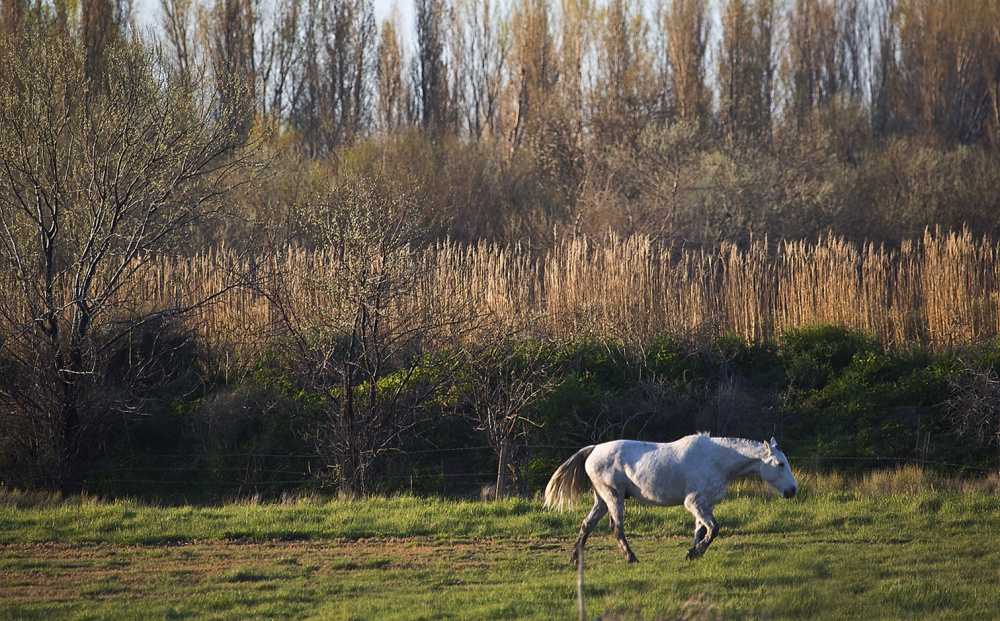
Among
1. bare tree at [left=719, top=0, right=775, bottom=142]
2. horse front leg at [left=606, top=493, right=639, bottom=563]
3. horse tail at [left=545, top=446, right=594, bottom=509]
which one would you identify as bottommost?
horse front leg at [left=606, top=493, right=639, bottom=563]

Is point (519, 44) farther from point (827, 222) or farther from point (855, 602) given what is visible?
point (855, 602)

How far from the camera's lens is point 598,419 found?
14.9m

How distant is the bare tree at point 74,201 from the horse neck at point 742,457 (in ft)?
29.2

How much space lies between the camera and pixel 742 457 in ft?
24.8

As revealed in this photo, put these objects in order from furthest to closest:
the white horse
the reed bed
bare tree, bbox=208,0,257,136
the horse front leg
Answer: bare tree, bbox=208,0,257,136, the reed bed, the horse front leg, the white horse

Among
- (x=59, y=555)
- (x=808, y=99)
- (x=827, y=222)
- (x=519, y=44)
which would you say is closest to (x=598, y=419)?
(x=59, y=555)

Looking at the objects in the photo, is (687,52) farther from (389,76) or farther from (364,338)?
(364,338)

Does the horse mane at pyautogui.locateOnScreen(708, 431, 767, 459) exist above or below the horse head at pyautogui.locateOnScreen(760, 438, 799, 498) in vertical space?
above

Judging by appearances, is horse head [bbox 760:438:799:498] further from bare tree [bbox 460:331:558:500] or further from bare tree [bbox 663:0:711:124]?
bare tree [bbox 663:0:711:124]

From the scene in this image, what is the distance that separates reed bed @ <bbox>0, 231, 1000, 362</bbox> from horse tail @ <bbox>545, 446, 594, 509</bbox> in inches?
292

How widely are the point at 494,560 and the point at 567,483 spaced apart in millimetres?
922

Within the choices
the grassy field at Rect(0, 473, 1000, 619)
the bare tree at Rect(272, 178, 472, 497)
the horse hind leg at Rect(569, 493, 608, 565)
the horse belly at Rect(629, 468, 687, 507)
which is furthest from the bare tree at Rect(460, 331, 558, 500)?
the horse belly at Rect(629, 468, 687, 507)

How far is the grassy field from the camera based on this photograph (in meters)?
6.28

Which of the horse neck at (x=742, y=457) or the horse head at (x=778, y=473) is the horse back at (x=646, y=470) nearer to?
the horse neck at (x=742, y=457)
